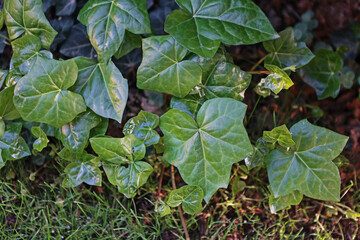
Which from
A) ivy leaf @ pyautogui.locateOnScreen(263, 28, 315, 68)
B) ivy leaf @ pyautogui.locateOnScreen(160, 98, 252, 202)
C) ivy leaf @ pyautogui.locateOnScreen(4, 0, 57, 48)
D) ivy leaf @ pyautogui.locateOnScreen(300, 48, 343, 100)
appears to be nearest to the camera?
ivy leaf @ pyautogui.locateOnScreen(160, 98, 252, 202)

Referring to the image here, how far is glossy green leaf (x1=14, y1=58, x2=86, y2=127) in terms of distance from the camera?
1.11 metres

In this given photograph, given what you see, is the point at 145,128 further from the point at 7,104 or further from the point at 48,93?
the point at 7,104

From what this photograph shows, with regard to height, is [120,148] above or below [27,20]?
below

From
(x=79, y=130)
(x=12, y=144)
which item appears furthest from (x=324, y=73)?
(x=12, y=144)

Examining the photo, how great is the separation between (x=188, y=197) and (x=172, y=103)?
0.31 m

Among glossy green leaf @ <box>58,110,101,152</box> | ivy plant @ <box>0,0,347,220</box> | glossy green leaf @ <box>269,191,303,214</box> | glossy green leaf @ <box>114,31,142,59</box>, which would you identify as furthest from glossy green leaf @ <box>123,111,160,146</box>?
Answer: glossy green leaf @ <box>269,191,303,214</box>

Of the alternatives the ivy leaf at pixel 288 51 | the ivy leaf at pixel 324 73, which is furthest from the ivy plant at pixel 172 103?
the ivy leaf at pixel 324 73

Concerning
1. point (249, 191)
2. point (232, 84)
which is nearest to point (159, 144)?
point (232, 84)

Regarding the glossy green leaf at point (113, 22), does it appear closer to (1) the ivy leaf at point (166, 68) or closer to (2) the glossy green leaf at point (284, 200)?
(1) the ivy leaf at point (166, 68)

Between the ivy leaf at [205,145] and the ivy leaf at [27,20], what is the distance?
51 centimetres

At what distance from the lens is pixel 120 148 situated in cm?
112

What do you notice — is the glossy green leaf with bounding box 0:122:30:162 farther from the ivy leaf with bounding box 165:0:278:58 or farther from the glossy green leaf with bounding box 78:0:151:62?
the ivy leaf with bounding box 165:0:278:58

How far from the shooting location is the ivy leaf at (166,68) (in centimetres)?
110

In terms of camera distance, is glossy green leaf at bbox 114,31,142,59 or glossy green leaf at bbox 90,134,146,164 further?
glossy green leaf at bbox 114,31,142,59
